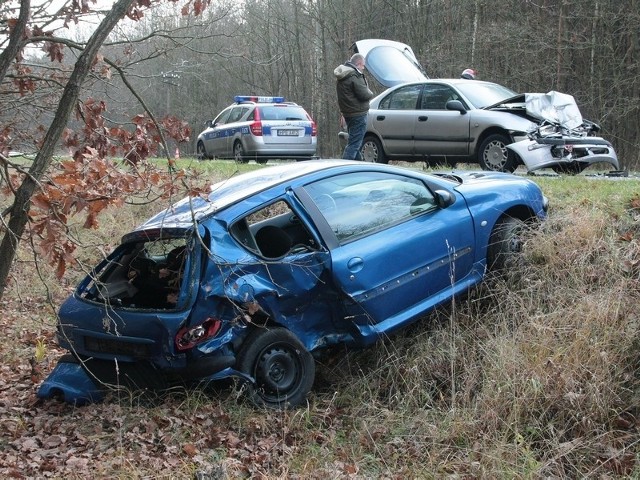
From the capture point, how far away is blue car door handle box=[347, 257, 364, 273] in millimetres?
5656

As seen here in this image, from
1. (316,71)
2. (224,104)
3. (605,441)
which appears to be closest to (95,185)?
(605,441)

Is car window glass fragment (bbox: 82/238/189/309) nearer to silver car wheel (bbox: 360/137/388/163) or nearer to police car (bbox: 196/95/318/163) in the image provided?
silver car wheel (bbox: 360/137/388/163)

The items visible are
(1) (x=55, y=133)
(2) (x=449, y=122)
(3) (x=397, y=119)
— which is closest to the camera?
(1) (x=55, y=133)

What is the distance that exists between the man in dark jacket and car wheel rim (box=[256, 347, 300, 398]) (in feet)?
19.8

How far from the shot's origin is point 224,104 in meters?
41.0

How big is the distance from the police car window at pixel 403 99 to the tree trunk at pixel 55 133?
8.82 m

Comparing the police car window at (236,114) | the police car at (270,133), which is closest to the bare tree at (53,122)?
the police car at (270,133)

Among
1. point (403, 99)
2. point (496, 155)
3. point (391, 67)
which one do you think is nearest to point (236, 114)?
point (391, 67)

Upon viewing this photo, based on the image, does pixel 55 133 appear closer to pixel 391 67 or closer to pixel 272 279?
pixel 272 279

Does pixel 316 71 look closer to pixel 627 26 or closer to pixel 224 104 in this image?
pixel 224 104

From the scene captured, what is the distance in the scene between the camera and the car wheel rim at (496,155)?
1113 cm

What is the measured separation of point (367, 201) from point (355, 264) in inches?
26.5

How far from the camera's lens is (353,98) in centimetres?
1105

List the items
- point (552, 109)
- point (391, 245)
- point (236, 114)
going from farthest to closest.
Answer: point (236, 114)
point (552, 109)
point (391, 245)
